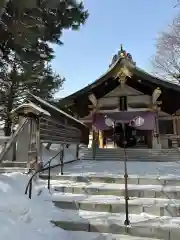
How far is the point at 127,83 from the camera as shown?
15.5m

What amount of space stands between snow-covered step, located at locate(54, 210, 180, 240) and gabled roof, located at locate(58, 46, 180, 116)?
920cm

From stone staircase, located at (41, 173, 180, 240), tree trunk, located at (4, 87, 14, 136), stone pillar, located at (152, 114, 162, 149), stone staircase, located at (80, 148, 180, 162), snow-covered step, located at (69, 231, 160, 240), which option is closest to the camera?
snow-covered step, located at (69, 231, 160, 240)

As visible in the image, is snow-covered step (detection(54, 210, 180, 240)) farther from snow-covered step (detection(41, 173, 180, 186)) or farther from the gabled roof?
the gabled roof

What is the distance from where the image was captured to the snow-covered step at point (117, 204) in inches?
190

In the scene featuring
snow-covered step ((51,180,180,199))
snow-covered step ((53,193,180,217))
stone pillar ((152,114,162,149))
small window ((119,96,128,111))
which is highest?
small window ((119,96,128,111))

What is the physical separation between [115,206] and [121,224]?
697 mm

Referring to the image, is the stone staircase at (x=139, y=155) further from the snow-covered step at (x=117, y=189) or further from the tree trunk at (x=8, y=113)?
the snow-covered step at (x=117, y=189)

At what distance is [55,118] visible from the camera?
31.2 feet

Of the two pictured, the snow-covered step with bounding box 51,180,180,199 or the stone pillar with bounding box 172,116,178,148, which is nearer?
the snow-covered step with bounding box 51,180,180,199

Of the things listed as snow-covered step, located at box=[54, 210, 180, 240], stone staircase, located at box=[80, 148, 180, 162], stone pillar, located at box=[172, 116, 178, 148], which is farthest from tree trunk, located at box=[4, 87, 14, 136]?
stone pillar, located at box=[172, 116, 178, 148]

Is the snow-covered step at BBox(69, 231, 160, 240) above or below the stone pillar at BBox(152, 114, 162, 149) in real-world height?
below

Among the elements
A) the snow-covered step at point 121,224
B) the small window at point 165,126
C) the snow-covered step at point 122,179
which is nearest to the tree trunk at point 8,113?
the snow-covered step at point 122,179

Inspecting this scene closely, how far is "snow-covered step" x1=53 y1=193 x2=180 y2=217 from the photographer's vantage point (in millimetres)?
4832

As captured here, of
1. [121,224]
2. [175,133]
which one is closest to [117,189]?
[121,224]
